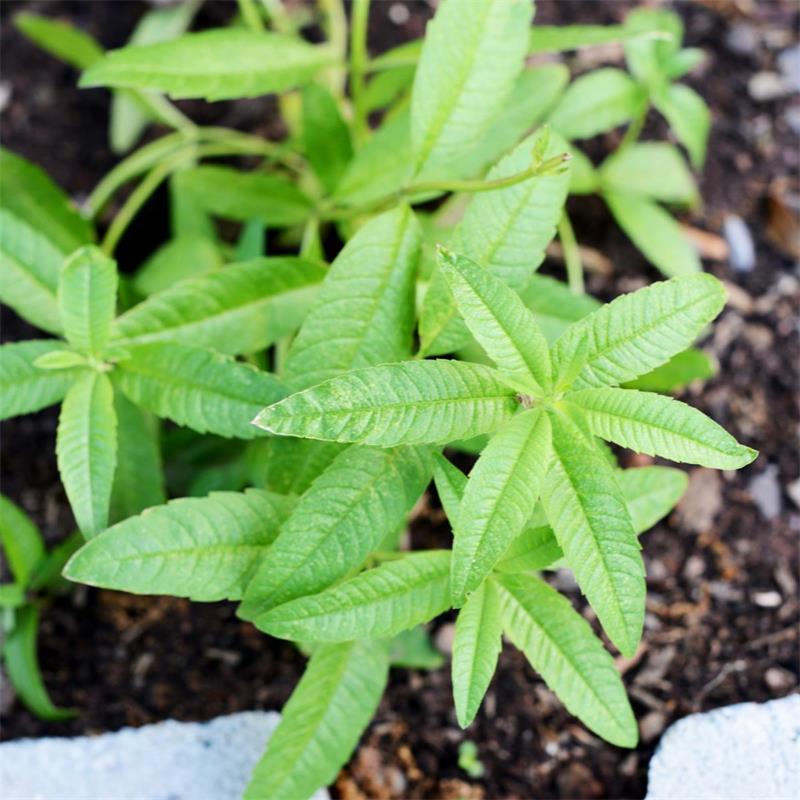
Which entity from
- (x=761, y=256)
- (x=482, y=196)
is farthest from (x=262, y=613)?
(x=761, y=256)

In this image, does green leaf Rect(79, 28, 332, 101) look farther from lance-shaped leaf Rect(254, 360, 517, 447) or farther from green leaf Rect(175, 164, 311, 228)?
lance-shaped leaf Rect(254, 360, 517, 447)

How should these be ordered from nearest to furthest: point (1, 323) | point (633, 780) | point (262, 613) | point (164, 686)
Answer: point (262, 613), point (633, 780), point (164, 686), point (1, 323)

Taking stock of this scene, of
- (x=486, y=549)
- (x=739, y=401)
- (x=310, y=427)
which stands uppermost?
(x=310, y=427)

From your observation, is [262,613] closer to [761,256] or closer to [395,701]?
[395,701]

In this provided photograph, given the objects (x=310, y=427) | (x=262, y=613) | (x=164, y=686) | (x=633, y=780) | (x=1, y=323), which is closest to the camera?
(x=310, y=427)

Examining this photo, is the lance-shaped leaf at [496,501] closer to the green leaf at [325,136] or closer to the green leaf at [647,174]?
the green leaf at [325,136]

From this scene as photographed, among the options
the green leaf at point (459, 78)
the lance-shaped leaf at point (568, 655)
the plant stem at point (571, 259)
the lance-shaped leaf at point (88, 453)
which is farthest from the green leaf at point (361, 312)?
the plant stem at point (571, 259)

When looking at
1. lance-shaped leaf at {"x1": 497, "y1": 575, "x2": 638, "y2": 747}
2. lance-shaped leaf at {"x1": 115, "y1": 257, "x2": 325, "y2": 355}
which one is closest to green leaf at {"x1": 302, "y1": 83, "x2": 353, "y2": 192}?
lance-shaped leaf at {"x1": 115, "y1": 257, "x2": 325, "y2": 355}
